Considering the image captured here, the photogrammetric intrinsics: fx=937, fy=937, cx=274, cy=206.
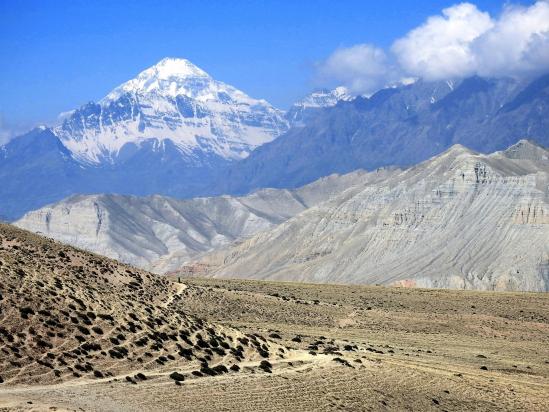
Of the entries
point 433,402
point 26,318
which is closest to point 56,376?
point 26,318

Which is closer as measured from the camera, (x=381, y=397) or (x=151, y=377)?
(x=151, y=377)

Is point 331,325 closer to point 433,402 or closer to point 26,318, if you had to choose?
point 433,402

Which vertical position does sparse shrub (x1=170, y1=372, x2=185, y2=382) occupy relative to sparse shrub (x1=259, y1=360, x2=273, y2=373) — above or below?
below

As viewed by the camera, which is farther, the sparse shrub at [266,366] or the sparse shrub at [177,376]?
the sparse shrub at [266,366]

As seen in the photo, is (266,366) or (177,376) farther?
(266,366)

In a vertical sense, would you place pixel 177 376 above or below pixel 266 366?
below

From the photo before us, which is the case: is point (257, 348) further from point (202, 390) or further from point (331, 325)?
point (331, 325)

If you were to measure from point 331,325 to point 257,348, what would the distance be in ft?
83.5

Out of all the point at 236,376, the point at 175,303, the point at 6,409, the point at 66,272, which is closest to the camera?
the point at 6,409

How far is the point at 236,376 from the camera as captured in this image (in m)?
46.1

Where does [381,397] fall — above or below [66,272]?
below

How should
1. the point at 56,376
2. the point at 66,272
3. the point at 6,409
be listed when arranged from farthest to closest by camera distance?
the point at 66,272, the point at 56,376, the point at 6,409

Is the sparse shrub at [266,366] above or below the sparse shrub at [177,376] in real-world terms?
above

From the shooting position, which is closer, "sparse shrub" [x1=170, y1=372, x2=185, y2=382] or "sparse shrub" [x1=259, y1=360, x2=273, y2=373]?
"sparse shrub" [x1=170, y1=372, x2=185, y2=382]
